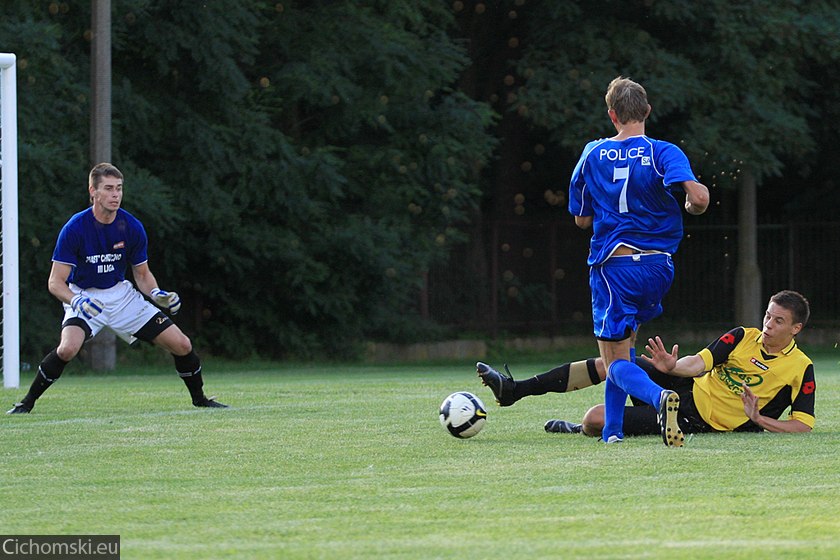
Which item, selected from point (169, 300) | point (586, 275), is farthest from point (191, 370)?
point (586, 275)

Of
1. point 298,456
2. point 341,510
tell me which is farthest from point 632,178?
point 341,510

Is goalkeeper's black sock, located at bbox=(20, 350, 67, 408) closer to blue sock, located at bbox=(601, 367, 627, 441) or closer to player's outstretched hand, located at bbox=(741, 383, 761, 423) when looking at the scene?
blue sock, located at bbox=(601, 367, 627, 441)

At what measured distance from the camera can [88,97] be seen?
68.7 ft

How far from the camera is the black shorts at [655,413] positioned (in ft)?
28.2

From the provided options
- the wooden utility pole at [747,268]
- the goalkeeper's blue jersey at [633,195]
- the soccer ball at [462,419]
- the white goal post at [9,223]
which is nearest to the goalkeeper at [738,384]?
the soccer ball at [462,419]

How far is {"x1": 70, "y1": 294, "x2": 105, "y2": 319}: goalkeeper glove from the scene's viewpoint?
10820 millimetres

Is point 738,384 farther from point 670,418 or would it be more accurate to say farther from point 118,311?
point 118,311

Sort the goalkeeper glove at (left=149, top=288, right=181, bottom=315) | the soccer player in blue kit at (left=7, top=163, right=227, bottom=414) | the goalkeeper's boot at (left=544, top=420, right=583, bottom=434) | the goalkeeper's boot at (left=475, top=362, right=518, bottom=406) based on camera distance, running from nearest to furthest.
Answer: the goalkeeper's boot at (left=475, top=362, right=518, bottom=406) → the goalkeeper's boot at (left=544, top=420, right=583, bottom=434) → the goalkeeper glove at (left=149, top=288, right=181, bottom=315) → the soccer player in blue kit at (left=7, top=163, right=227, bottom=414)

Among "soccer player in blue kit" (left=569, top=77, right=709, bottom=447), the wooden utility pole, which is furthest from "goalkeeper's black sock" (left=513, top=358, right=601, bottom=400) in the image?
the wooden utility pole

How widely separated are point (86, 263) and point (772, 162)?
1598 cm

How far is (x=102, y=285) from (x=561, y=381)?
3.87m

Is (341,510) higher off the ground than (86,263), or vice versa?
(86,263)

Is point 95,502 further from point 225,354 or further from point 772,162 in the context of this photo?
point 772,162

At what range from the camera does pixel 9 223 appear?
14336mm
